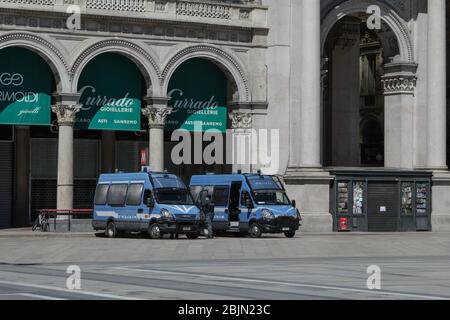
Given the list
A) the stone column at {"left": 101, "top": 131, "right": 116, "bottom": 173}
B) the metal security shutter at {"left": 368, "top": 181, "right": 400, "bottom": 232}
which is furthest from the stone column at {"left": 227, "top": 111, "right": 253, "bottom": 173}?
the stone column at {"left": 101, "top": 131, "right": 116, "bottom": 173}

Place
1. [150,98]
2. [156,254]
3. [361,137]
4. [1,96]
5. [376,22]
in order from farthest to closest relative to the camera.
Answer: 1. [361,137]
2. [376,22]
3. [150,98]
4. [1,96]
5. [156,254]

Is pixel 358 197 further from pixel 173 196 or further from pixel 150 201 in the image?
pixel 150 201

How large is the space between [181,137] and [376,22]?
35.6 feet

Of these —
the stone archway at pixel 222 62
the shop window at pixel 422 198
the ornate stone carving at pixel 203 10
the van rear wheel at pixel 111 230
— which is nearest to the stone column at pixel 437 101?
the shop window at pixel 422 198

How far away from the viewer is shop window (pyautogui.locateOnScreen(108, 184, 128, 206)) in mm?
48281

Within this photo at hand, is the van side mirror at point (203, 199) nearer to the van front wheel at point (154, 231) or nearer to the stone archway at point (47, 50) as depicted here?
the van front wheel at point (154, 231)

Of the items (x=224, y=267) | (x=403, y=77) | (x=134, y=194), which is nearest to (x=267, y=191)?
(x=134, y=194)

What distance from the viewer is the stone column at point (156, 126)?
183 ft

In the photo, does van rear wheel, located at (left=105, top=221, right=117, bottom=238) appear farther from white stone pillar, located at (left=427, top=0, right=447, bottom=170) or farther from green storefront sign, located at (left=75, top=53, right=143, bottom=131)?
white stone pillar, located at (left=427, top=0, right=447, bottom=170)

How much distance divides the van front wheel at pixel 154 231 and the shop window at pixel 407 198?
1512 centimetres

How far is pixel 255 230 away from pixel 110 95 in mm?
10655
